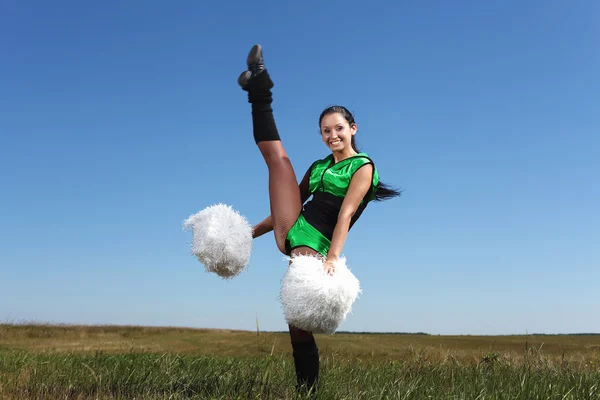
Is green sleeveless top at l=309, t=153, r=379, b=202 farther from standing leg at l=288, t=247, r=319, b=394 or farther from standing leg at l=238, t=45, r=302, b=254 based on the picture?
standing leg at l=288, t=247, r=319, b=394

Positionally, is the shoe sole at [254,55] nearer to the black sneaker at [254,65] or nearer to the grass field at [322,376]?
the black sneaker at [254,65]

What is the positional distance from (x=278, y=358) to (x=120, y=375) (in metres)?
2.48

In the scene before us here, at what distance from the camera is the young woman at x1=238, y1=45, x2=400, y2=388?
386 centimetres

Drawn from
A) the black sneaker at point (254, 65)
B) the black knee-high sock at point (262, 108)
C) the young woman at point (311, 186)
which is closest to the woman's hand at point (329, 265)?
the young woman at point (311, 186)

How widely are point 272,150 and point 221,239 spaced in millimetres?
840

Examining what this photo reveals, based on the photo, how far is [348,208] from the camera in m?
3.71

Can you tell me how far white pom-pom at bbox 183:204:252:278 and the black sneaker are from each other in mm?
1070

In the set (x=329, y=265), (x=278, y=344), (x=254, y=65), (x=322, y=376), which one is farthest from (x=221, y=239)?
(x=278, y=344)

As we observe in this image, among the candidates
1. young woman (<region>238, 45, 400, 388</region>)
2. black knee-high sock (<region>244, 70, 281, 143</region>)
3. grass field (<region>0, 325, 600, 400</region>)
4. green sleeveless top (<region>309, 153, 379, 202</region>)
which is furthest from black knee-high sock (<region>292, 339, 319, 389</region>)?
black knee-high sock (<region>244, 70, 281, 143</region>)

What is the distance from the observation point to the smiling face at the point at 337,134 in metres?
4.09

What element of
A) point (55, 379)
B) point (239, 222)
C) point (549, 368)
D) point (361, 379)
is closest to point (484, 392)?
point (361, 379)

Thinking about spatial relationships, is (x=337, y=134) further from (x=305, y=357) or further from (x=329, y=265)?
(x=305, y=357)

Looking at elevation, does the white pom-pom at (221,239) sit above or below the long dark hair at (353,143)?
below

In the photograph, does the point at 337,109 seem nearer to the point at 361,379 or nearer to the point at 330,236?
the point at 330,236
